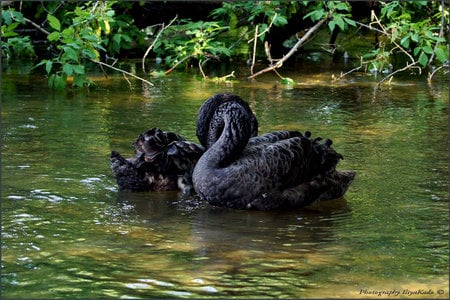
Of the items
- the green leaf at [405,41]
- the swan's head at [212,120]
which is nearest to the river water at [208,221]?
the swan's head at [212,120]

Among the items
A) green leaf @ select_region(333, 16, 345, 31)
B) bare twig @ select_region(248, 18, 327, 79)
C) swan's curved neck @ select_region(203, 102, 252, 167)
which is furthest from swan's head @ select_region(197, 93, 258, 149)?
green leaf @ select_region(333, 16, 345, 31)

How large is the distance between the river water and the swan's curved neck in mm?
374

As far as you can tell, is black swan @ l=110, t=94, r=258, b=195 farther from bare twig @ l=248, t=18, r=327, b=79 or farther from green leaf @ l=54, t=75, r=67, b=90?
bare twig @ l=248, t=18, r=327, b=79

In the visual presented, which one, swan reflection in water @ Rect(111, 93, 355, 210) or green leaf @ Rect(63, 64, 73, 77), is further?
green leaf @ Rect(63, 64, 73, 77)

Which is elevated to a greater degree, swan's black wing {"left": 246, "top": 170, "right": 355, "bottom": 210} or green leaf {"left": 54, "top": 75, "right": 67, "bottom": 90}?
green leaf {"left": 54, "top": 75, "right": 67, "bottom": 90}

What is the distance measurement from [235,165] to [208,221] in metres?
0.53

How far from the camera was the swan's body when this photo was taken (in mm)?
7164

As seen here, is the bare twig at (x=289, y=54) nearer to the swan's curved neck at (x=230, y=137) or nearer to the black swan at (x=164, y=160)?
the black swan at (x=164, y=160)

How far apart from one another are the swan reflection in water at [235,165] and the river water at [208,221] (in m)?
0.11

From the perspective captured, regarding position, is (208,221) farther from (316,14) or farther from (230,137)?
(316,14)

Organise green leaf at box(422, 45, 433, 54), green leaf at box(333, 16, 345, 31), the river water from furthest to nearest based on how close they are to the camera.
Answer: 1. green leaf at box(333, 16, 345, 31)
2. green leaf at box(422, 45, 433, 54)
3. the river water

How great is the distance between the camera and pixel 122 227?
6164 mm

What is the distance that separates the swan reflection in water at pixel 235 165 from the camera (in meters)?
6.64

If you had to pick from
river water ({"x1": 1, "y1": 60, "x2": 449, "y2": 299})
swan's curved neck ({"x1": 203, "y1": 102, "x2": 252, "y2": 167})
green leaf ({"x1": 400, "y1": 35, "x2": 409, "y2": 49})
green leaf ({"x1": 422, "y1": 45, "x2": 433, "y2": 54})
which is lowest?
river water ({"x1": 1, "y1": 60, "x2": 449, "y2": 299})
